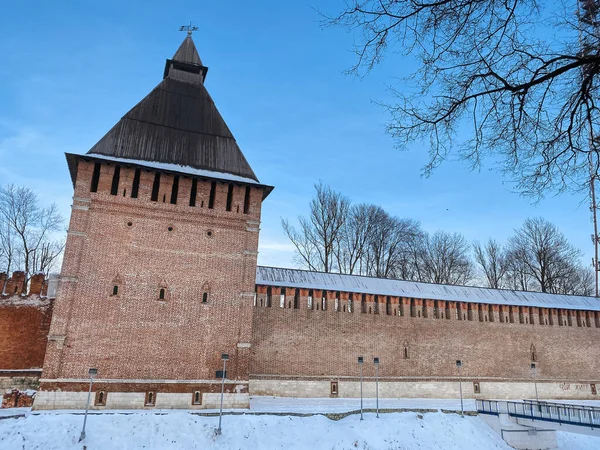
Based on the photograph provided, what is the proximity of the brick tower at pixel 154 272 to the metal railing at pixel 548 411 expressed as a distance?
30.8 ft

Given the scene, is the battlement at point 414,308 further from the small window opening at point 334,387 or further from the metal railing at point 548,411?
the metal railing at point 548,411

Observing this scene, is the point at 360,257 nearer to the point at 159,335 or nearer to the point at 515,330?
the point at 515,330

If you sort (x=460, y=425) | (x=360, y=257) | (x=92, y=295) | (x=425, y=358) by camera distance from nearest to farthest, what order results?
(x=92, y=295) < (x=460, y=425) < (x=425, y=358) < (x=360, y=257)

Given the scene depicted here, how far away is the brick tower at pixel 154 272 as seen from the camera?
12.9 m

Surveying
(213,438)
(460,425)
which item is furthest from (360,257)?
(213,438)

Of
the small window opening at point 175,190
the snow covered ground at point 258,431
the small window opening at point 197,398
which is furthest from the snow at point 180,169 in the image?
the snow covered ground at point 258,431

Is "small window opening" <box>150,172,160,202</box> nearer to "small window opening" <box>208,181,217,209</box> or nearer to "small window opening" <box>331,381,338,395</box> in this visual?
"small window opening" <box>208,181,217,209</box>

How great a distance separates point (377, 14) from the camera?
3.78 meters

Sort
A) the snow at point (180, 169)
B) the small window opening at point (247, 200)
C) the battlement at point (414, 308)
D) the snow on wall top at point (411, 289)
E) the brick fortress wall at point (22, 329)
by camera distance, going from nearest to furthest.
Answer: the brick fortress wall at point (22, 329) → the snow at point (180, 169) → the small window opening at point (247, 200) → the battlement at point (414, 308) → the snow on wall top at point (411, 289)

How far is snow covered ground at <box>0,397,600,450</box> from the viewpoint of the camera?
10.2 metres

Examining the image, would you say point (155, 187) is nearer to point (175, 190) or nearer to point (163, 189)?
point (163, 189)

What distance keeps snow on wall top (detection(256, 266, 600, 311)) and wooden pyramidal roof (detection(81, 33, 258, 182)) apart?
4.66 m

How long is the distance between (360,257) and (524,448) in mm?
16035

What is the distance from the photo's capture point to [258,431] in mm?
11750
